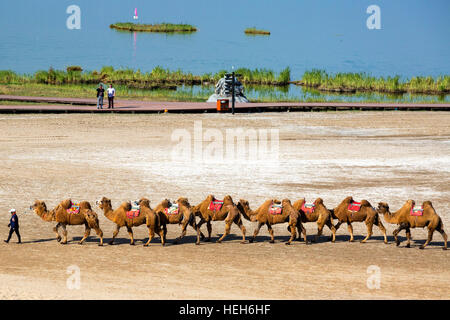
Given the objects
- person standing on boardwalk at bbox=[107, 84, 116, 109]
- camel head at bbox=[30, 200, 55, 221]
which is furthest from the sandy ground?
person standing on boardwalk at bbox=[107, 84, 116, 109]

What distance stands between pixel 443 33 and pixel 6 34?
112m

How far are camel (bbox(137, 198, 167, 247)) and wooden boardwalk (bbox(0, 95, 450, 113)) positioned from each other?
93.4 feet

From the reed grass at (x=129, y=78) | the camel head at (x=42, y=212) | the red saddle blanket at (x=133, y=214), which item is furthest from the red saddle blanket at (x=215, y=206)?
the reed grass at (x=129, y=78)

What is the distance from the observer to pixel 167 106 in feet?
169

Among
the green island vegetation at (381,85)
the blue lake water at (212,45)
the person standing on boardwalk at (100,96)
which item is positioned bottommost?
the person standing on boardwalk at (100,96)

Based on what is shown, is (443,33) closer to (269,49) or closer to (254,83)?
(269,49)

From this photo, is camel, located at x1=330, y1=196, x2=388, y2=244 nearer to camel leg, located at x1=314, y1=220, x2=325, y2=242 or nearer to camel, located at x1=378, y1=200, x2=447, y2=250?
camel, located at x1=378, y1=200, x2=447, y2=250

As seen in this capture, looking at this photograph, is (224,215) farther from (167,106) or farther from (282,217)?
(167,106)

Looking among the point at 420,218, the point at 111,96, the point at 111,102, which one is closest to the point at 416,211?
the point at 420,218

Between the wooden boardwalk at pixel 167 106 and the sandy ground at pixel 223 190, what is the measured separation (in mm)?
2092

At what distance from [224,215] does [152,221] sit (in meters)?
1.99

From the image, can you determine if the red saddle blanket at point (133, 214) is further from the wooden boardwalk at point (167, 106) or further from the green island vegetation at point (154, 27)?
the green island vegetation at point (154, 27)

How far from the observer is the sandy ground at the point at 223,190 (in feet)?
54.1

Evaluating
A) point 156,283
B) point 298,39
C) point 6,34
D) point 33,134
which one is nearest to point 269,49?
point 298,39
